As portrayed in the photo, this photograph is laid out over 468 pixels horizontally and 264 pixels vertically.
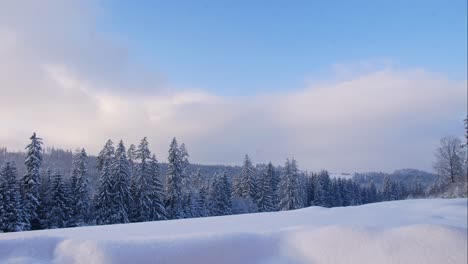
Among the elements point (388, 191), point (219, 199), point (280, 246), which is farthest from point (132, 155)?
point (388, 191)

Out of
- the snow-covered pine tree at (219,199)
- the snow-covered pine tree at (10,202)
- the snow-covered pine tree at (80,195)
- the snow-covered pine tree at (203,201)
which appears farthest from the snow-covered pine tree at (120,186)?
the snow-covered pine tree at (219,199)

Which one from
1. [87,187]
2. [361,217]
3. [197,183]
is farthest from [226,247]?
[197,183]

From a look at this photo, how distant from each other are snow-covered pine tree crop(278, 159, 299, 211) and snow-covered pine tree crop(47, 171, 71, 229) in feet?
105

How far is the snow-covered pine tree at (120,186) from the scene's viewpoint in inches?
1581

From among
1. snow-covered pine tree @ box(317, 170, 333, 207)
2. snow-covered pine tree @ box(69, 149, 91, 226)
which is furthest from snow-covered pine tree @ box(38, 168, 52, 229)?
snow-covered pine tree @ box(317, 170, 333, 207)

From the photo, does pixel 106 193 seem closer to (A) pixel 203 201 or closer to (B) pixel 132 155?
(B) pixel 132 155

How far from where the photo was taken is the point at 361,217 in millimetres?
8641

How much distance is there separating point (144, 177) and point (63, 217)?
9192 millimetres

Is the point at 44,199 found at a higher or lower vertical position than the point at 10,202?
higher

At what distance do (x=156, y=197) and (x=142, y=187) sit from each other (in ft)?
6.41

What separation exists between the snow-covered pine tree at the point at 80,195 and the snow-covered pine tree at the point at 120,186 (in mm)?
3349

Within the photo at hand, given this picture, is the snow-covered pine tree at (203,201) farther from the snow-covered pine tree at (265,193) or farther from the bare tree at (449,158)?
the bare tree at (449,158)

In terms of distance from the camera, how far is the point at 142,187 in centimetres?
4325

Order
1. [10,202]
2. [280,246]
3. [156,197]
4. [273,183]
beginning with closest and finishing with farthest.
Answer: [280,246] → [10,202] → [156,197] → [273,183]
